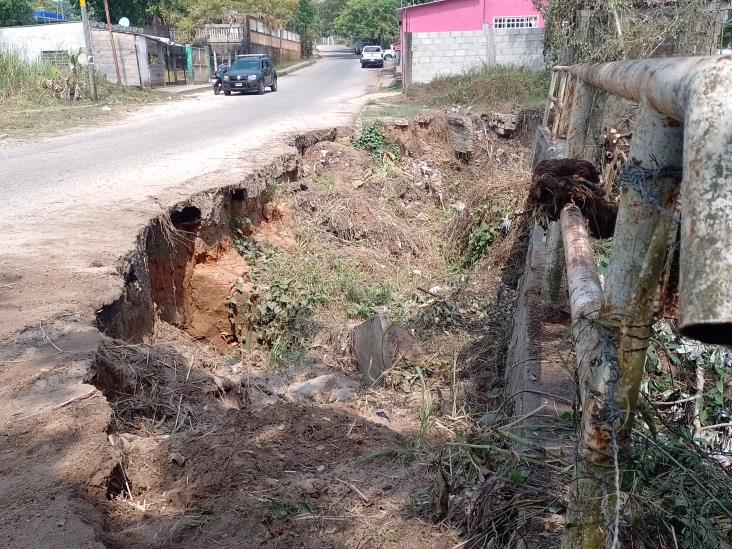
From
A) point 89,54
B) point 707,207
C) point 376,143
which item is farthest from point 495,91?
point 707,207

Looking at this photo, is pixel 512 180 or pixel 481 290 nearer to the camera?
pixel 481 290

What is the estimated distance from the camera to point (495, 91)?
16.3 meters

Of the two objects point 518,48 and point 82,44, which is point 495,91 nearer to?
point 518,48

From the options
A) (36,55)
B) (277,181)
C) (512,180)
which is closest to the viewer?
(512,180)

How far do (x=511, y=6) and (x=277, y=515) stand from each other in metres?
26.0

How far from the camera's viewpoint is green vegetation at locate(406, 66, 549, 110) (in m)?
15.8

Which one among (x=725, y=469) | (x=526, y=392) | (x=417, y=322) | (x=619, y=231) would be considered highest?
(x=619, y=231)

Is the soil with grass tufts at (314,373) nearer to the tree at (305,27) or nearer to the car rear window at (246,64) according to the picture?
the car rear window at (246,64)

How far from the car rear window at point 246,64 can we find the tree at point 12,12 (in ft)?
52.0

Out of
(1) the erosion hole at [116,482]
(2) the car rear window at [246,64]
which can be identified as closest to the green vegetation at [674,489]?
(1) the erosion hole at [116,482]

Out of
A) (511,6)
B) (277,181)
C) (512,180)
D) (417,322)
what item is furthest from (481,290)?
(511,6)

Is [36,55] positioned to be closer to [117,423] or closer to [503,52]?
[503,52]

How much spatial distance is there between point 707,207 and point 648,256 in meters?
0.54

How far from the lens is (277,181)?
385 inches
